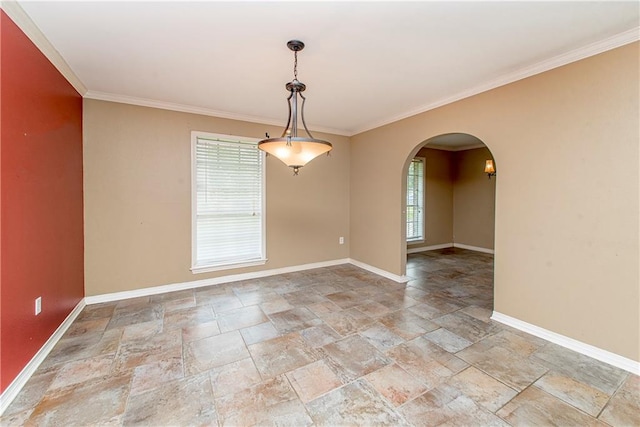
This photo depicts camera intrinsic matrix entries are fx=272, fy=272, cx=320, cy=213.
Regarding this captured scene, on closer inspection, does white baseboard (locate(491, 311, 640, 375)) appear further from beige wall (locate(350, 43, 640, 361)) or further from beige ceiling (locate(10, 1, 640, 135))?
beige ceiling (locate(10, 1, 640, 135))

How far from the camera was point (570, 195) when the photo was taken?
239cm

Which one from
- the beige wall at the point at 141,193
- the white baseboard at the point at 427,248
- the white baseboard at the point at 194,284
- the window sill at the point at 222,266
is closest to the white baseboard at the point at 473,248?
the white baseboard at the point at 427,248

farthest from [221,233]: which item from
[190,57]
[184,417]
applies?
[184,417]

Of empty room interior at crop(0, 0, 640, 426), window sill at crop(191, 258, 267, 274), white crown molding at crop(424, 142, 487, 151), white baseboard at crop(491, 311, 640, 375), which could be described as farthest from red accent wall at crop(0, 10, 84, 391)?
white crown molding at crop(424, 142, 487, 151)

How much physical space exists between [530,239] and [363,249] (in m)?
2.67

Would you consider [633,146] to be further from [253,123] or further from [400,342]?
[253,123]

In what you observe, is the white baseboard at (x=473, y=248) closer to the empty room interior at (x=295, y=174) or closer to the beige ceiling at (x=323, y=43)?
the empty room interior at (x=295, y=174)

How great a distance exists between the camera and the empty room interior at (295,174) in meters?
1.80

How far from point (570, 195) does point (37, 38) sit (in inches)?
179

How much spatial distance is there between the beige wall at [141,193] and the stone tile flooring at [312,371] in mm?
511

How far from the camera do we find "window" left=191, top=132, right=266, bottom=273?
3926 mm

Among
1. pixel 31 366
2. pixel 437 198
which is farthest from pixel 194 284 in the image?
pixel 437 198

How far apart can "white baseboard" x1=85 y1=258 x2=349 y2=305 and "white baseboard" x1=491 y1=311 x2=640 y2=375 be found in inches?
114

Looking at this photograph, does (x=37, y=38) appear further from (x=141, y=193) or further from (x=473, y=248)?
(x=473, y=248)
